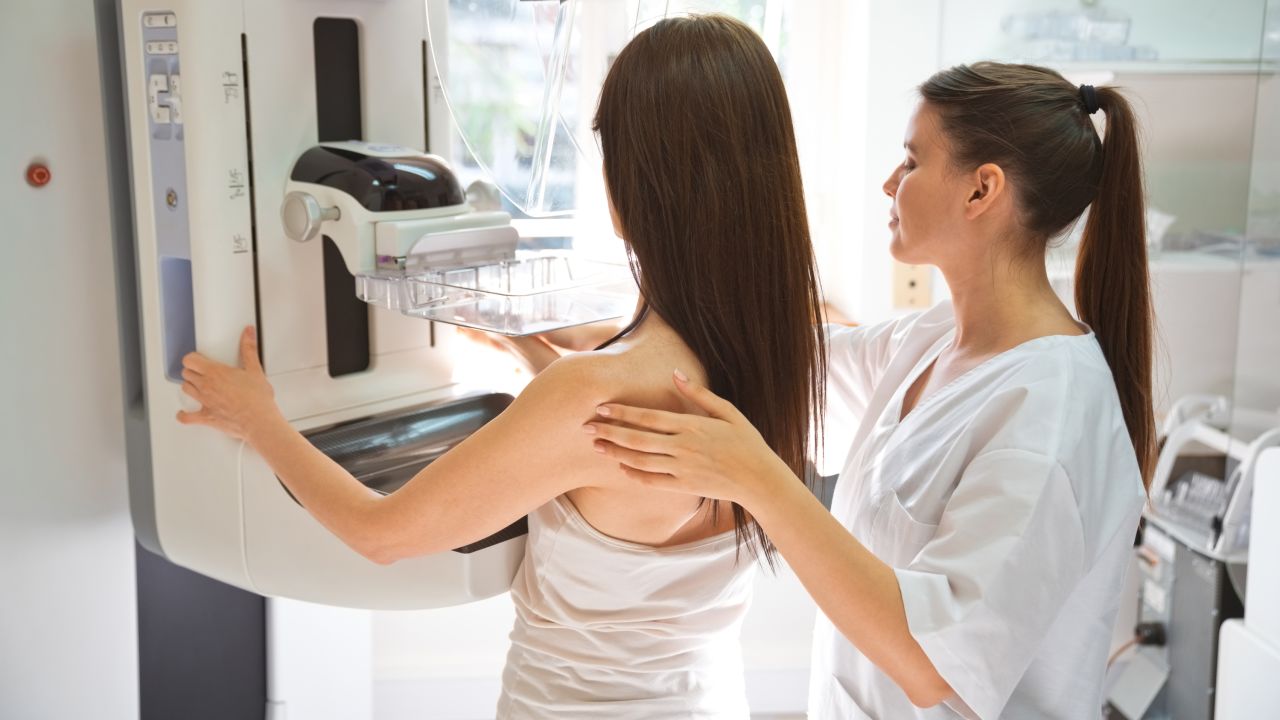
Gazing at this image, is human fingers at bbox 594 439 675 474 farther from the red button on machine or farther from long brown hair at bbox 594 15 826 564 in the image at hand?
the red button on machine

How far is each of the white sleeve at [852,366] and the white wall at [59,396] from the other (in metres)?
0.87

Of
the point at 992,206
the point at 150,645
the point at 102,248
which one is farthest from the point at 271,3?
the point at 150,645

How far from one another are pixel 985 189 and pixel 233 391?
2.62 ft

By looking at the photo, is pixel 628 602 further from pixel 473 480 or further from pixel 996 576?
pixel 996 576

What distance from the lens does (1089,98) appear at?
1111 mm

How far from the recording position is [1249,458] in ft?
6.46

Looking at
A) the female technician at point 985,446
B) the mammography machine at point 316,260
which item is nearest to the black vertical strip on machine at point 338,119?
the mammography machine at point 316,260

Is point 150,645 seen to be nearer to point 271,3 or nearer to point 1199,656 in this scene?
point 271,3

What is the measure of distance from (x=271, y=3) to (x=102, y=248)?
0.38 metres

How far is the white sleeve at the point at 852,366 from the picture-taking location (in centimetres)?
141

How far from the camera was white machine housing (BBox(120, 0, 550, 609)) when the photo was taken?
3.89 ft

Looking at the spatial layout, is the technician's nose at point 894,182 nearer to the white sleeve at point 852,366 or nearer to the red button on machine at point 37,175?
the white sleeve at point 852,366

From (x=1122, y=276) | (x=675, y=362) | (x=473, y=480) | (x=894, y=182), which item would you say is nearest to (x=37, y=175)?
(x=473, y=480)

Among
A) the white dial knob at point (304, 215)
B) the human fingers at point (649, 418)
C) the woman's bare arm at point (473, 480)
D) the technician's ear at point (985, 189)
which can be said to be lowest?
the woman's bare arm at point (473, 480)
